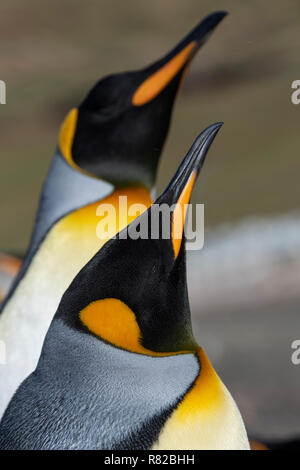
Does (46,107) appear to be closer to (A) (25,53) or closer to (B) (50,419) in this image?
(A) (25,53)

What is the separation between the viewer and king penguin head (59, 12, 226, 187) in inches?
49.3

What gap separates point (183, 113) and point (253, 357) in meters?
1.06

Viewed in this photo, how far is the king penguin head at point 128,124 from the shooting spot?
4.10 ft

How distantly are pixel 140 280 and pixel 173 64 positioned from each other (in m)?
0.72

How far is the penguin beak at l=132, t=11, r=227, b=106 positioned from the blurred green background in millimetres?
903

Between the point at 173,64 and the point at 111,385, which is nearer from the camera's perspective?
the point at 111,385

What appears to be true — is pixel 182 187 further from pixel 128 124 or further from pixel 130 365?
pixel 128 124

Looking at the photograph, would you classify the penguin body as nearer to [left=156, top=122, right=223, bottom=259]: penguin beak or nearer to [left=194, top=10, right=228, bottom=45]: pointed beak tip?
[left=194, top=10, right=228, bottom=45]: pointed beak tip

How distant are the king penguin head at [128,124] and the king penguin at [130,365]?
63 cm

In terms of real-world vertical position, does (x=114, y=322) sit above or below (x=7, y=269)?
below

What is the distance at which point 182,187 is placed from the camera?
62cm

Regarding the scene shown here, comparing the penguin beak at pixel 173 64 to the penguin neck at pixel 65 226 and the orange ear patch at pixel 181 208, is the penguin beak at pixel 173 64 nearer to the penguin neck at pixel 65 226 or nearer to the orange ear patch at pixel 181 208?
the penguin neck at pixel 65 226

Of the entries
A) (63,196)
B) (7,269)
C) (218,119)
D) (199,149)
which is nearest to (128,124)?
(63,196)

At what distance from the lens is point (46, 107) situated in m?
2.46
